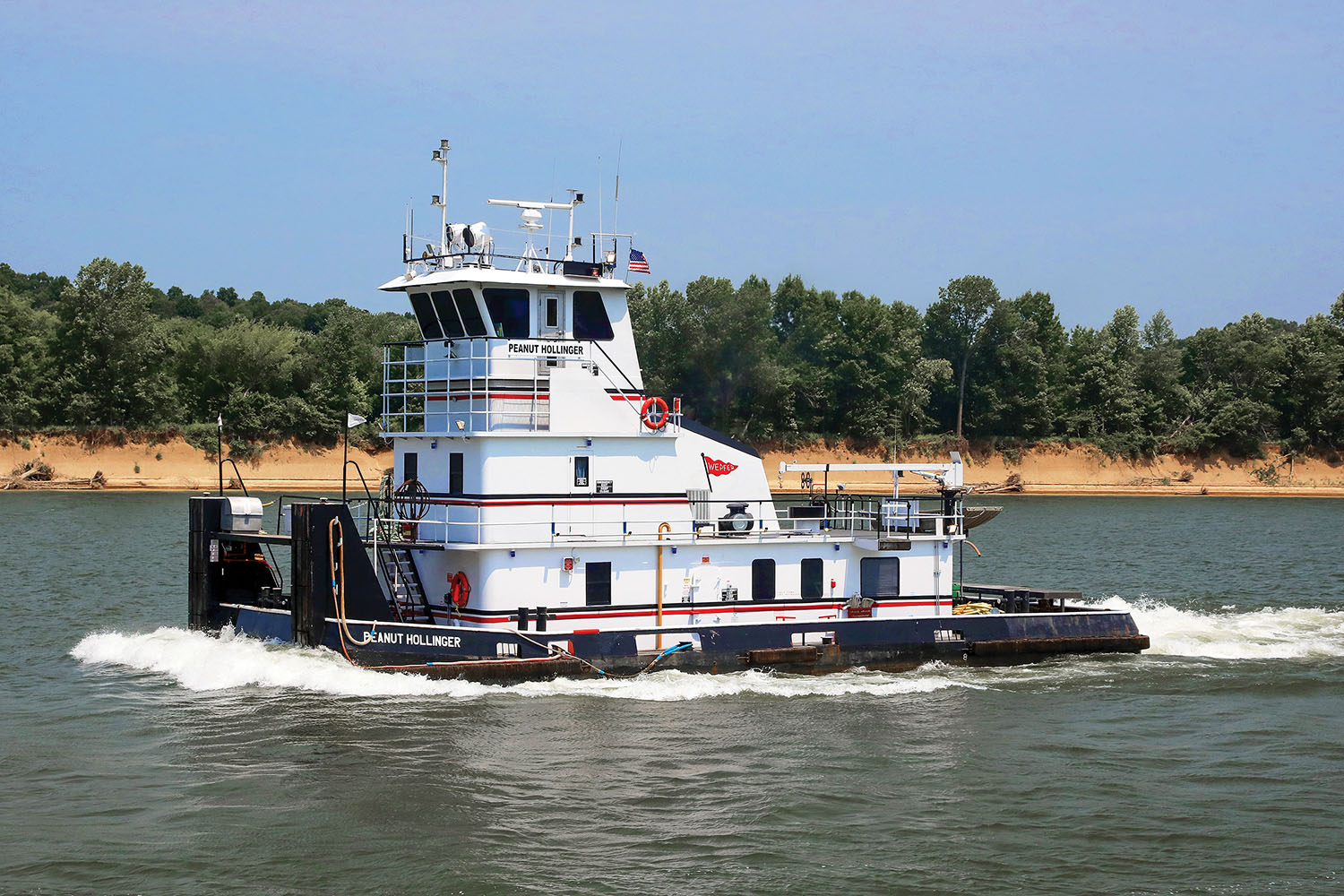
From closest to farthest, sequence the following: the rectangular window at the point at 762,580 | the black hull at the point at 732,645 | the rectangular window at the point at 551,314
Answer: the black hull at the point at 732,645 < the rectangular window at the point at 551,314 < the rectangular window at the point at 762,580

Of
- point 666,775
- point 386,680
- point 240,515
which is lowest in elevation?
point 666,775

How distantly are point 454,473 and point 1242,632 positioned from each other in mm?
17334

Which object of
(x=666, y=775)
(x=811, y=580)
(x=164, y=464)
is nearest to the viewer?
(x=666, y=775)

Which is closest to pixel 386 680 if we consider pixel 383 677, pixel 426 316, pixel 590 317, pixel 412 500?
pixel 383 677

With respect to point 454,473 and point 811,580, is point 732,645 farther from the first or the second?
point 454,473

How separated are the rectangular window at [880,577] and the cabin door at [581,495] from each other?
5.26m

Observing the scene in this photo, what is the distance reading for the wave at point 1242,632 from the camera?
89.9ft

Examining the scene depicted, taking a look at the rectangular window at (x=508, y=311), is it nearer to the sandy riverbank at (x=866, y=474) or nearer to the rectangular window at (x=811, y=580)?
the rectangular window at (x=811, y=580)

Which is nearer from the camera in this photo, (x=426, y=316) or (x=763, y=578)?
(x=426, y=316)

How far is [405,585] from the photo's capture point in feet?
76.3

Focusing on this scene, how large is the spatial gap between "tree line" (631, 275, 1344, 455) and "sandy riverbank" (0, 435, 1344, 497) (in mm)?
1231

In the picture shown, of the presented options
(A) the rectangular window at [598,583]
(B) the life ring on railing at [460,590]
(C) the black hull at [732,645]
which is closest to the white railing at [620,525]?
(A) the rectangular window at [598,583]

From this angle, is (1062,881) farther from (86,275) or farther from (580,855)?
(86,275)

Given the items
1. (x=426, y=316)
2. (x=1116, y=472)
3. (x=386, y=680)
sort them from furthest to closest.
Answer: (x=1116, y=472) → (x=426, y=316) → (x=386, y=680)
